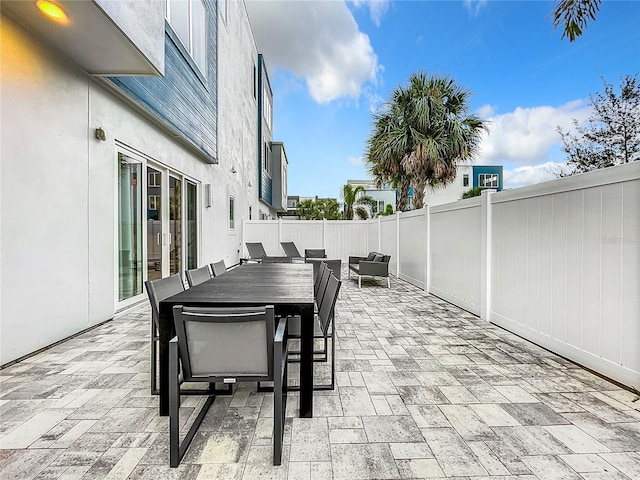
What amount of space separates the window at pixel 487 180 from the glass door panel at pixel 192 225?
2158cm

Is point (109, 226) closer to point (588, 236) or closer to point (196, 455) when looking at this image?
point (196, 455)

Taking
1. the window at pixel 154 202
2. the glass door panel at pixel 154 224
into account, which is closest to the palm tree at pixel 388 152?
the glass door panel at pixel 154 224

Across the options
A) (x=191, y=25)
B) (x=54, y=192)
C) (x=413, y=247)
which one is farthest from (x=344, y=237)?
(x=54, y=192)

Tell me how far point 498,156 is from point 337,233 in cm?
1904

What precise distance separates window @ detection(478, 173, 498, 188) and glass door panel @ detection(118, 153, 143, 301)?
23.5 m

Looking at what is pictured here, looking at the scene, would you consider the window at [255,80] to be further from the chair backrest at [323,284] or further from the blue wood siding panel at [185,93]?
the chair backrest at [323,284]

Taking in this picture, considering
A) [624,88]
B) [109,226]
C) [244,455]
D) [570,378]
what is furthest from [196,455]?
[624,88]

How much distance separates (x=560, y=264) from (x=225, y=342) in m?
3.17

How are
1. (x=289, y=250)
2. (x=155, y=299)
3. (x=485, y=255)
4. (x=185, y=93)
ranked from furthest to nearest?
1. (x=289, y=250)
2. (x=185, y=93)
3. (x=485, y=255)
4. (x=155, y=299)

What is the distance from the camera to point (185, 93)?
249 inches

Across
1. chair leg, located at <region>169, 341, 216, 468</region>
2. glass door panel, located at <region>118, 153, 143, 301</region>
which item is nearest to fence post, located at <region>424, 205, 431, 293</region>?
glass door panel, located at <region>118, 153, 143, 301</region>

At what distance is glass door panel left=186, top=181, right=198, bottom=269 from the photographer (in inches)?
288

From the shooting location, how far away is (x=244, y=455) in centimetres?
173

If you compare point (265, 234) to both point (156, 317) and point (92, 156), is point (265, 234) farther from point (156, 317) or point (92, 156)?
point (156, 317)
